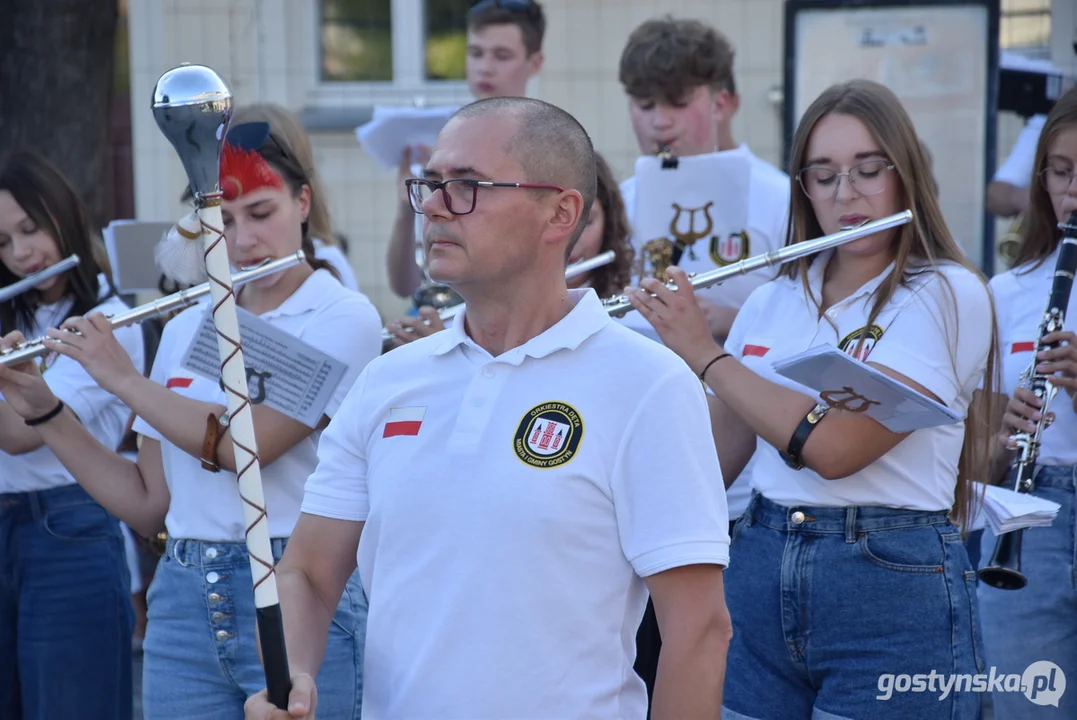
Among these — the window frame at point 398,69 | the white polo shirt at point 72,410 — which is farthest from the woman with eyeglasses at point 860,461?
the window frame at point 398,69

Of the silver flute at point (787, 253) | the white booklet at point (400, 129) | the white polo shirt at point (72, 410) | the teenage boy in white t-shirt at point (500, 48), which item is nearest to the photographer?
the silver flute at point (787, 253)

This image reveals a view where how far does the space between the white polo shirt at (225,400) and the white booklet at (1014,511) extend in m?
1.44

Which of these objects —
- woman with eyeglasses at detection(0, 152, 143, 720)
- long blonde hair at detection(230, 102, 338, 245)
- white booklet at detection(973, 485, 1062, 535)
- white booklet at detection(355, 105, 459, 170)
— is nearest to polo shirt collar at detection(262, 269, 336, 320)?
long blonde hair at detection(230, 102, 338, 245)

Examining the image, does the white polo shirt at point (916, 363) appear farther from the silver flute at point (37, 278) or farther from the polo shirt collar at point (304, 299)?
the silver flute at point (37, 278)

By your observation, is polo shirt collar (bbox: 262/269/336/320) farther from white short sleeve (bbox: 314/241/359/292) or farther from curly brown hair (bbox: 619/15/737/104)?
curly brown hair (bbox: 619/15/737/104)

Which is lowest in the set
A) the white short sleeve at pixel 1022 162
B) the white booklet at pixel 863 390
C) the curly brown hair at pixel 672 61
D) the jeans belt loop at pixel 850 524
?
the jeans belt loop at pixel 850 524

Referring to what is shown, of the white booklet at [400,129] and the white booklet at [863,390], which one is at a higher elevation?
the white booklet at [400,129]

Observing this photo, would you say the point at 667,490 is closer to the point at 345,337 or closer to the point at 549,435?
the point at 549,435

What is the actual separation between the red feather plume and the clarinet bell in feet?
6.13

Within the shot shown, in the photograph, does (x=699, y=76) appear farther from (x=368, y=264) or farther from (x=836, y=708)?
(x=368, y=264)

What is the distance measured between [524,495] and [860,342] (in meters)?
1.07

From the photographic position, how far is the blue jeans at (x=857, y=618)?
2.68 metres

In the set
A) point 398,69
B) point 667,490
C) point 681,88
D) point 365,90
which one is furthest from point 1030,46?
point 667,490

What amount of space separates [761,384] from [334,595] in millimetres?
1048
